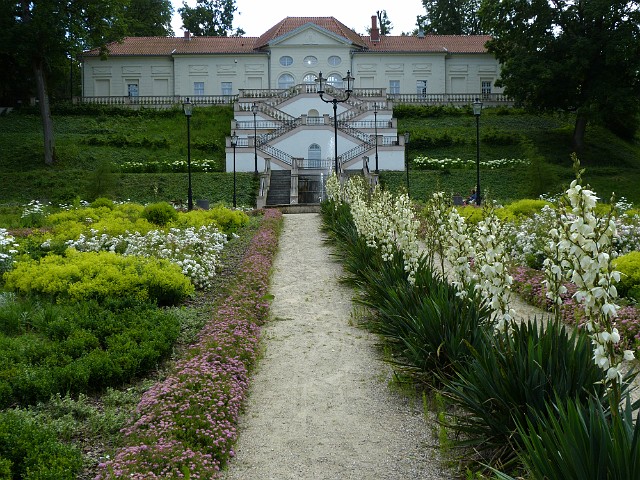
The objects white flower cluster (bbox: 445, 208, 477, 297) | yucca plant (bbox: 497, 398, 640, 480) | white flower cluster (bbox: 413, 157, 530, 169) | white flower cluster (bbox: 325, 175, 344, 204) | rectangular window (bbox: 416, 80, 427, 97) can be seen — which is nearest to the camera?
yucca plant (bbox: 497, 398, 640, 480)

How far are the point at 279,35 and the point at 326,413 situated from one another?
1979 inches

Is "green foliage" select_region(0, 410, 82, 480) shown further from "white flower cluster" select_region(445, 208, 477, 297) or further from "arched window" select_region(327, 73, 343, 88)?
"arched window" select_region(327, 73, 343, 88)

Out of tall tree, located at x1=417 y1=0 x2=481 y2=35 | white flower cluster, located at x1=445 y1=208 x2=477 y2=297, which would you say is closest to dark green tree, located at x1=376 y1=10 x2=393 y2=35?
tall tree, located at x1=417 y1=0 x2=481 y2=35

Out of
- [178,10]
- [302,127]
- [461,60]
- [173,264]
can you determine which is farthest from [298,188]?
[178,10]

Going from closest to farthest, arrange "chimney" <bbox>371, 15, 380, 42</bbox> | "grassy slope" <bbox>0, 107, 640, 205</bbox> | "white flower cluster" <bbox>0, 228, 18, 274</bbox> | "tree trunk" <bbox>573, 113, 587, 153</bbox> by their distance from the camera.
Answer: "white flower cluster" <bbox>0, 228, 18, 274</bbox> < "grassy slope" <bbox>0, 107, 640, 205</bbox> < "tree trunk" <bbox>573, 113, 587, 153</bbox> < "chimney" <bbox>371, 15, 380, 42</bbox>

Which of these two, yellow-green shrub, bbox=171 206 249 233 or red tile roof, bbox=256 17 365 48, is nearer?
yellow-green shrub, bbox=171 206 249 233

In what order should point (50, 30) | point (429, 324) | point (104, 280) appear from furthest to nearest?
point (50, 30) → point (104, 280) → point (429, 324)

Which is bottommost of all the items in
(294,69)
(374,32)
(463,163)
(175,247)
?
(175,247)

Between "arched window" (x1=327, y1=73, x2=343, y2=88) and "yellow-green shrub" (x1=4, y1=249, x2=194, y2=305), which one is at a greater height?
"arched window" (x1=327, y1=73, x2=343, y2=88)

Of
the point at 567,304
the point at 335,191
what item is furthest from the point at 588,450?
the point at 335,191

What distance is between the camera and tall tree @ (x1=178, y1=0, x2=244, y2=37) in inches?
2618

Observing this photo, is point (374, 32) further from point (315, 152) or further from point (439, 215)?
point (439, 215)

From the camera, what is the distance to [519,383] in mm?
4832

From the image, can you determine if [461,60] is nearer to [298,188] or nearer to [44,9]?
[298,188]
